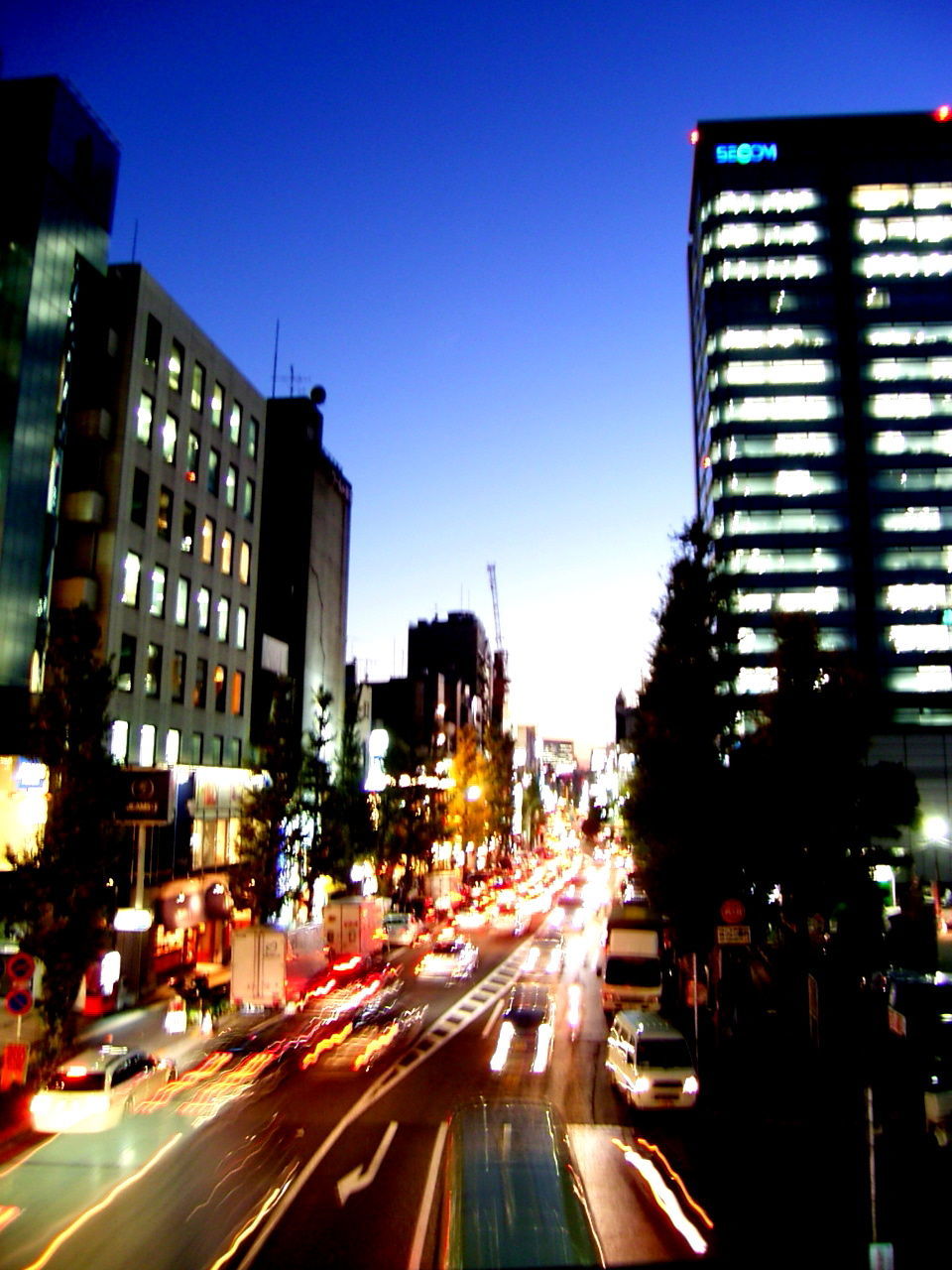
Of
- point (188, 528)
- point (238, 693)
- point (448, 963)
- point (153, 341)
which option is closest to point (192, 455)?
point (188, 528)

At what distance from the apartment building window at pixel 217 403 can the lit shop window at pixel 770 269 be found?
6947cm

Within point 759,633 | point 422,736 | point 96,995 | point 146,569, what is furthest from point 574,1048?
point 759,633

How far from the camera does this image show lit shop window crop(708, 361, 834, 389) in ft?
320

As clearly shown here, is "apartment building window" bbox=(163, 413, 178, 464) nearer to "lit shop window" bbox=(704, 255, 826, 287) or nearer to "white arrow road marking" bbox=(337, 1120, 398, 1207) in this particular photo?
"white arrow road marking" bbox=(337, 1120, 398, 1207)

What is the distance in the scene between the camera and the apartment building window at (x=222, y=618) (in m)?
47.3

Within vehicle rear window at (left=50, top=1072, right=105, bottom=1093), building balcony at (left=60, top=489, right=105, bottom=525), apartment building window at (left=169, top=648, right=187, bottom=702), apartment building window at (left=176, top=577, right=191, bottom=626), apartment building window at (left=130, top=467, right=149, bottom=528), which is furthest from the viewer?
apartment building window at (left=176, top=577, right=191, bottom=626)

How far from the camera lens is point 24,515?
1325 inches

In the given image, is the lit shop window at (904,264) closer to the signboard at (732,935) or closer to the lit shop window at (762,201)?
the lit shop window at (762,201)

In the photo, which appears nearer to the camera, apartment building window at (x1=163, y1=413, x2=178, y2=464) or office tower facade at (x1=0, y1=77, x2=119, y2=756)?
office tower facade at (x1=0, y1=77, x2=119, y2=756)

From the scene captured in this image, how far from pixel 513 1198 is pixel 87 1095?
12.1 m

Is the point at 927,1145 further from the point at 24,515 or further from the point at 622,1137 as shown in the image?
the point at 24,515

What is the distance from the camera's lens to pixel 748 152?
104 meters

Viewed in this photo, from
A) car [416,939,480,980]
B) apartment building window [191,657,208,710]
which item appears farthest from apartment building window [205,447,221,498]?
car [416,939,480,980]

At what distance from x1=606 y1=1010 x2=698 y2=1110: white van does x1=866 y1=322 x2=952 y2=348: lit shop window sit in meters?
91.9
